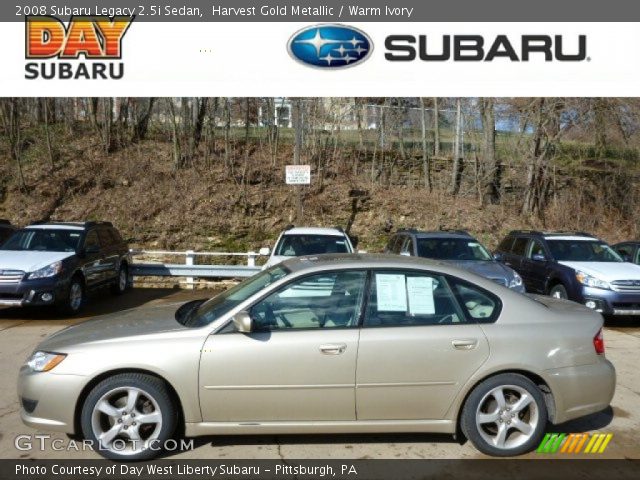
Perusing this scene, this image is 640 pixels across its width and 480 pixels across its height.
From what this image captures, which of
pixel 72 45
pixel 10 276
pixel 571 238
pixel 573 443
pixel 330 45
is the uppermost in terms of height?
pixel 330 45

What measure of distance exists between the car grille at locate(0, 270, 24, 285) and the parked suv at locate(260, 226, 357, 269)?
418 centimetres

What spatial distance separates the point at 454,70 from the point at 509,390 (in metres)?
7.84

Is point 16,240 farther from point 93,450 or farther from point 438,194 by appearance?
point 438,194

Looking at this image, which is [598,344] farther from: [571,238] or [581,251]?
[571,238]

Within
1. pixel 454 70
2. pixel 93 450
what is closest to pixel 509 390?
pixel 93 450

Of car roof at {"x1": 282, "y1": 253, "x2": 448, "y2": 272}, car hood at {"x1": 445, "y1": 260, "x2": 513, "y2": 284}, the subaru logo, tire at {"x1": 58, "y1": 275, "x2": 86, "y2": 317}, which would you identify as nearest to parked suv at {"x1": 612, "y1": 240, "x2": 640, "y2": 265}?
car hood at {"x1": 445, "y1": 260, "x2": 513, "y2": 284}

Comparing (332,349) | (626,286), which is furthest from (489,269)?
(332,349)

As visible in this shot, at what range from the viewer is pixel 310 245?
10773 millimetres

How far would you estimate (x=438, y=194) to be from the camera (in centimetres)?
2277

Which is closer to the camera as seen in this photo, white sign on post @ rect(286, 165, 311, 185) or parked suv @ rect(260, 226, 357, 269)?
parked suv @ rect(260, 226, 357, 269)

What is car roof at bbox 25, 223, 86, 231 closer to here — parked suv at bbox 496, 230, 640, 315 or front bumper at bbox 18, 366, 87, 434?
front bumper at bbox 18, 366, 87, 434

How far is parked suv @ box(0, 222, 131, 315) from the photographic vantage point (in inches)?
367

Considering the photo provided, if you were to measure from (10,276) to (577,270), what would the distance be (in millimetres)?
9774

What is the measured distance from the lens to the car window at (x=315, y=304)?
4.41 metres
